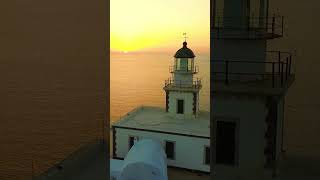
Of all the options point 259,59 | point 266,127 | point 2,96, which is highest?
point 259,59

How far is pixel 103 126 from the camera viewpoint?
119 cm

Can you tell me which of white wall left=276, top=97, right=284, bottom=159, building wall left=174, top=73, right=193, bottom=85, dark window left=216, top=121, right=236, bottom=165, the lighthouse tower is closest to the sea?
white wall left=276, top=97, right=284, bottom=159

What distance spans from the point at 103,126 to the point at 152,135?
607 cm

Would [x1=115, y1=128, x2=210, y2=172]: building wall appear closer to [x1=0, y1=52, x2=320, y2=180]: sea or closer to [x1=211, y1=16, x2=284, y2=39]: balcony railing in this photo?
[x1=0, y1=52, x2=320, y2=180]: sea

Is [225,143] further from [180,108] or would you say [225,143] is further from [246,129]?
[180,108]

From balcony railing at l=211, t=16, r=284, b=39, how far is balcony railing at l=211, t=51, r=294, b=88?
94mm

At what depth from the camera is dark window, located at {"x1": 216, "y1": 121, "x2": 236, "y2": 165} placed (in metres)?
1.28

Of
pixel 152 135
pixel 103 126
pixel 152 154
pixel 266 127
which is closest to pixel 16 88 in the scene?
pixel 103 126

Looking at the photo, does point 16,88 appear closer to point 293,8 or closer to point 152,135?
point 293,8

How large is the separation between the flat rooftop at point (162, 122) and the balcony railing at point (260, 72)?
17.9 ft

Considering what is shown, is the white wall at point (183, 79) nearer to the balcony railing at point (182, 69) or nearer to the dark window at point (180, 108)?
the balcony railing at point (182, 69)

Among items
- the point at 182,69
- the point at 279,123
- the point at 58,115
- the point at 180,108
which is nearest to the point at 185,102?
the point at 180,108

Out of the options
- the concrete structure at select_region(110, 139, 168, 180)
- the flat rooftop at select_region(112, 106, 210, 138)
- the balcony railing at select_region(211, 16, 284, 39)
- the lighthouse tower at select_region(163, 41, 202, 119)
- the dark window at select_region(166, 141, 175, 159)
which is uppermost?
the balcony railing at select_region(211, 16, 284, 39)

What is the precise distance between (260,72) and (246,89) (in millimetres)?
161
